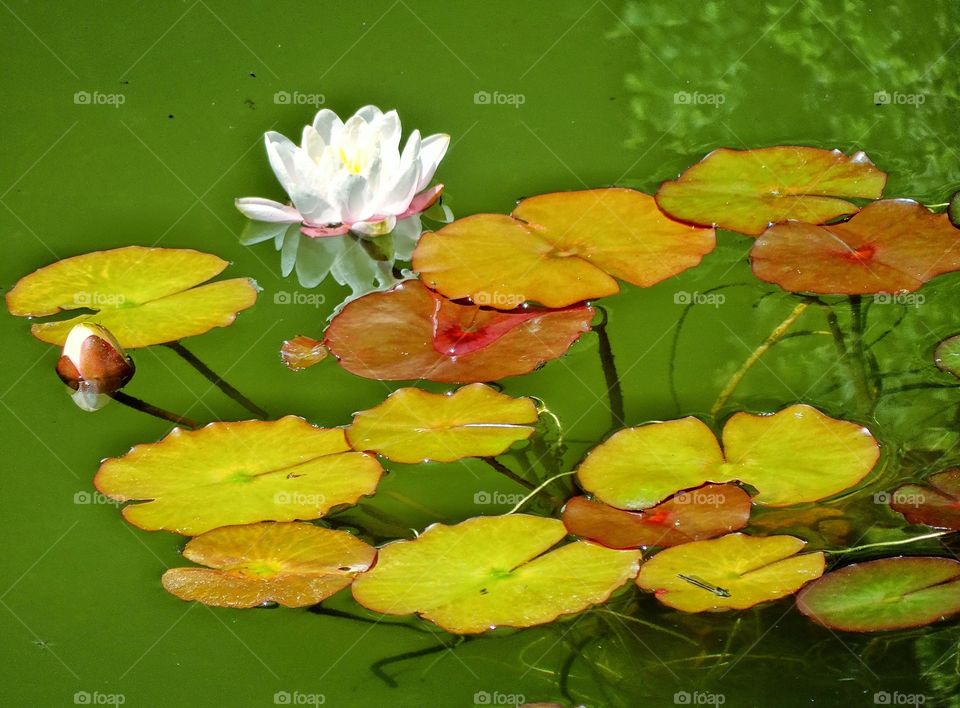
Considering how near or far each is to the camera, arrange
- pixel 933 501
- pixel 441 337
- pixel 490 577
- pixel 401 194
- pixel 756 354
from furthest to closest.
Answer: pixel 401 194, pixel 756 354, pixel 441 337, pixel 933 501, pixel 490 577

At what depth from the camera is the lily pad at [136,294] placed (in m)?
1.78

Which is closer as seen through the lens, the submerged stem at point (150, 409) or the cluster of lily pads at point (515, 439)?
the cluster of lily pads at point (515, 439)

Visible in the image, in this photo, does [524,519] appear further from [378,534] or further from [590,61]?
[590,61]

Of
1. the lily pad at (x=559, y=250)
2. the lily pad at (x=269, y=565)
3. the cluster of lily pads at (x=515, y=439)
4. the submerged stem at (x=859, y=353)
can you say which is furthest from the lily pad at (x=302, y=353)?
the submerged stem at (x=859, y=353)

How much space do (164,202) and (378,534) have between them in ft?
3.15

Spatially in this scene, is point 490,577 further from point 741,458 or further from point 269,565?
point 741,458

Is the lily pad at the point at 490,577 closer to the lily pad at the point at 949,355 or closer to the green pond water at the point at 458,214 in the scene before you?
the green pond water at the point at 458,214

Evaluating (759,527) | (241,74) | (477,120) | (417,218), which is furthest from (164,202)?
(759,527)

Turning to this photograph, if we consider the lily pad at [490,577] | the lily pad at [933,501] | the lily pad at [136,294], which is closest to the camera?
the lily pad at [490,577]

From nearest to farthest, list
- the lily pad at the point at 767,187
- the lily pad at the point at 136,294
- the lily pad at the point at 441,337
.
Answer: the lily pad at the point at 441,337 < the lily pad at the point at 136,294 < the lily pad at the point at 767,187

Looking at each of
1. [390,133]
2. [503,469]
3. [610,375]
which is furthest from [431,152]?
[503,469]

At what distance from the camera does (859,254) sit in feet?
5.98

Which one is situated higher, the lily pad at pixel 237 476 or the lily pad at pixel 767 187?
the lily pad at pixel 767 187

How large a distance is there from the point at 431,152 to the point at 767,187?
703mm
